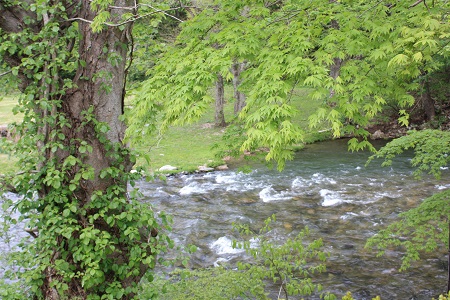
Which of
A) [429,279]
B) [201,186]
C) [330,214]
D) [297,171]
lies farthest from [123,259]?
[297,171]

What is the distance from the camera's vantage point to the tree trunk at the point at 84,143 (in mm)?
4586

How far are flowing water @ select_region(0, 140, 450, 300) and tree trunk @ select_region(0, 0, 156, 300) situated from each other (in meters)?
4.39

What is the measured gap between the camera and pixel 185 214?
1187cm

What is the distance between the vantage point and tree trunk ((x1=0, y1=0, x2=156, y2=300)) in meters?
4.59

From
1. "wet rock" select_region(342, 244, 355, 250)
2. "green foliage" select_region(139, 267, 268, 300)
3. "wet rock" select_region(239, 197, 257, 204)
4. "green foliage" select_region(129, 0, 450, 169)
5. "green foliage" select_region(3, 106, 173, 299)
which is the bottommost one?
"wet rock" select_region(342, 244, 355, 250)

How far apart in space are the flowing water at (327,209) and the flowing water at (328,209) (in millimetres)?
19

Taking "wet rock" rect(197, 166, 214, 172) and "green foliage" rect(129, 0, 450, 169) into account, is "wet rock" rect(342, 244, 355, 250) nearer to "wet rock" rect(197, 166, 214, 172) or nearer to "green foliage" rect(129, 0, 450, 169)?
"green foliage" rect(129, 0, 450, 169)

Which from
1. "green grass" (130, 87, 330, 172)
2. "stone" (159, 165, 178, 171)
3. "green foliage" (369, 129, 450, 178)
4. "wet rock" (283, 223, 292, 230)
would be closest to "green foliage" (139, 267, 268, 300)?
"green foliage" (369, 129, 450, 178)

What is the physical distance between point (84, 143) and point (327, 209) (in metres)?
8.79

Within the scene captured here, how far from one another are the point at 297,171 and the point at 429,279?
25.8ft

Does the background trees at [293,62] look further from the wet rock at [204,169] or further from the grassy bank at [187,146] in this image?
the wet rock at [204,169]

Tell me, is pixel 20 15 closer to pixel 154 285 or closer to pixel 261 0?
pixel 261 0

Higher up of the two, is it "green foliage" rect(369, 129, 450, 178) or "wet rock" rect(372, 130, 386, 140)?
"green foliage" rect(369, 129, 450, 178)

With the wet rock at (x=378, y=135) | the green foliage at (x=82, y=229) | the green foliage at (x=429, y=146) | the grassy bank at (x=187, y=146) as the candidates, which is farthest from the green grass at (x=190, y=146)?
the green foliage at (x=82, y=229)
